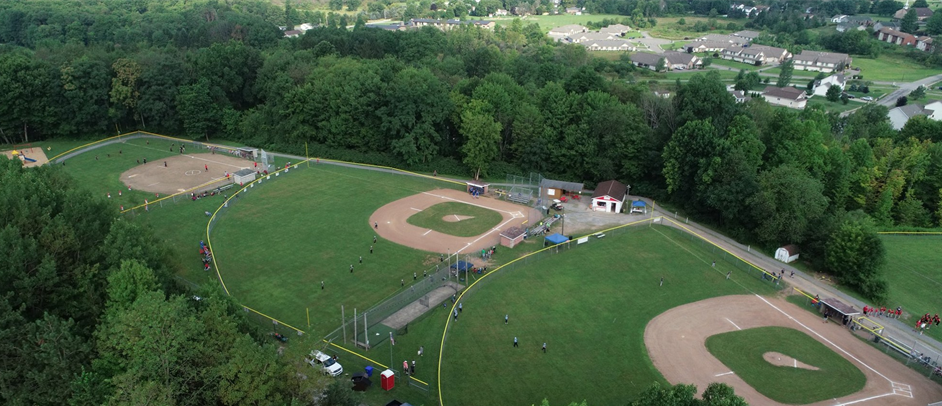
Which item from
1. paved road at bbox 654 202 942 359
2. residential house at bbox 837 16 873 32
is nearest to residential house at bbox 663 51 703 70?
residential house at bbox 837 16 873 32

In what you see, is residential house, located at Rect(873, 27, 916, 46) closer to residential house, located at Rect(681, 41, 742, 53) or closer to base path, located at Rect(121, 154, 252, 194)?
residential house, located at Rect(681, 41, 742, 53)

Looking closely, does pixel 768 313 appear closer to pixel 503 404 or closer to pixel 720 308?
pixel 720 308

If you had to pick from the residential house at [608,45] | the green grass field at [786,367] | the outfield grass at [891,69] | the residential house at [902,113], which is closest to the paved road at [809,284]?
the green grass field at [786,367]

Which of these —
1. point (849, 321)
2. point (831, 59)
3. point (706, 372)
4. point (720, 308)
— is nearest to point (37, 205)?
point (706, 372)

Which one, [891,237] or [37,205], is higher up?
[37,205]

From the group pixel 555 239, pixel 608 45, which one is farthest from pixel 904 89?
pixel 555 239

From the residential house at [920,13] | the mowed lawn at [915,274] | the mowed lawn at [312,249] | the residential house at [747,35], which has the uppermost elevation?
the residential house at [920,13]

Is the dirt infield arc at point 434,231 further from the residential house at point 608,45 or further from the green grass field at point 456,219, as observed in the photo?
the residential house at point 608,45
